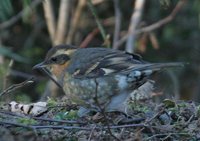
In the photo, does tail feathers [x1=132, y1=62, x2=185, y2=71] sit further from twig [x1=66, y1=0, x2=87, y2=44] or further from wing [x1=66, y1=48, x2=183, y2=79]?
twig [x1=66, y1=0, x2=87, y2=44]

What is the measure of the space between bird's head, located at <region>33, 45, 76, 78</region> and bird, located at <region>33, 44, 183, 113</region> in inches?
6.1

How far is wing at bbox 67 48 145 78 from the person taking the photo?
23.6 ft

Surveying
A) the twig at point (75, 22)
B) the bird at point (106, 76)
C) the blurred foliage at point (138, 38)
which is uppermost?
the bird at point (106, 76)

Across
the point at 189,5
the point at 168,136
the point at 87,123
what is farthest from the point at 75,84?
the point at 189,5

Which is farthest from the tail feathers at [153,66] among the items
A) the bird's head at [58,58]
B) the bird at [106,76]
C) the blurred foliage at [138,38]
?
the blurred foliage at [138,38]

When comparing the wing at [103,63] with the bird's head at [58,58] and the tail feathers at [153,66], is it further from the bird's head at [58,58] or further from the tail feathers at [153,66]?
the bird's head at [58,58]

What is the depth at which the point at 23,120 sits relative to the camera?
660 centimetres

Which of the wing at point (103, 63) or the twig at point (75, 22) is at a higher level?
the wing at point (103, 63)

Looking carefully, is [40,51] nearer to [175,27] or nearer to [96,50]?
[175,27]

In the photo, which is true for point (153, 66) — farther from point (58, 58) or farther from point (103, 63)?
point (58, 58)

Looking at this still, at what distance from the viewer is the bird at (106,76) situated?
7.08m

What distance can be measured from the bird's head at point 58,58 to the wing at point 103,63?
8.7 inches

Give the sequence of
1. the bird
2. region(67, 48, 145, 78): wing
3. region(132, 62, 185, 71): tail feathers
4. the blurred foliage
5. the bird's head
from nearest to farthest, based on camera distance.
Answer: region(132, 62, 185, 71): tail feathers
the bird
region(67, 48, 145, 78): wing
the bird's head
the blurred foliage

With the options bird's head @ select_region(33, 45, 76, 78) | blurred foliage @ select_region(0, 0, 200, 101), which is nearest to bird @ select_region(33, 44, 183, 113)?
bird's head @ select_region(33, 45, 76, 78)
